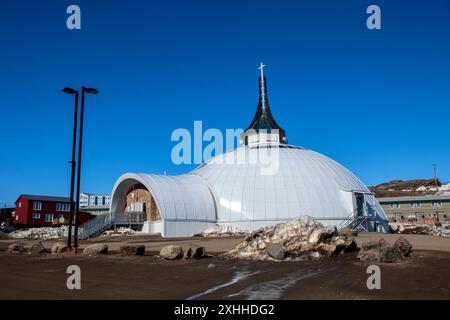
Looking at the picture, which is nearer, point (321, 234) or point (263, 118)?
point (321, 234)

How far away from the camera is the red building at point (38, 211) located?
61.7m

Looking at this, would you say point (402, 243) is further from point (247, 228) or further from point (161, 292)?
point (247, 228)

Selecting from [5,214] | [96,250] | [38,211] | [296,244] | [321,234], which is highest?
[38,211]

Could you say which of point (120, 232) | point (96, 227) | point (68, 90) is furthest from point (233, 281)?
point (96, 227)

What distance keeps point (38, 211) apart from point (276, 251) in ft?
186

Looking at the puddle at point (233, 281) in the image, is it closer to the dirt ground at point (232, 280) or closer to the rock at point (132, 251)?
the dirt ground at point (232, 280)

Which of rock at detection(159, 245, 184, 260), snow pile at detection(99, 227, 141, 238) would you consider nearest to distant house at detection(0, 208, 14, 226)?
snow pile at detection(99, 227, 141, 238)

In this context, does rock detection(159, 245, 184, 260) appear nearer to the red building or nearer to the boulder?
the boulder

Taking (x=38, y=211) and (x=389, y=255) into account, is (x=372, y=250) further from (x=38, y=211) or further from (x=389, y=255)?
(x=38, y=211)

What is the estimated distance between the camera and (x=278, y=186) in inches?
1474

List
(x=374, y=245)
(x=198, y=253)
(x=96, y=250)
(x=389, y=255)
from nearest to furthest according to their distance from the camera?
(x=389, y=255), (x=374, y=245), (x=198, y=253), (x=96, y=250)

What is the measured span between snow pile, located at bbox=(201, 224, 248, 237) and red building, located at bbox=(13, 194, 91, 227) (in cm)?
2997

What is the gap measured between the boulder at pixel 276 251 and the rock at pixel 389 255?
3501mm

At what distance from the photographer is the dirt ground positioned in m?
8.27
